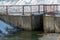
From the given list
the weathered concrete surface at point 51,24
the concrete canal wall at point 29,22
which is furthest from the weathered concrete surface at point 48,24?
the concrete canal wall at point 29,22

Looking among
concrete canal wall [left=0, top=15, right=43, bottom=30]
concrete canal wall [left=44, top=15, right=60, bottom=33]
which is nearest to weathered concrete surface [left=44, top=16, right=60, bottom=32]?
concrete canal wall [left=44, top=15, right=60, bottom=33]

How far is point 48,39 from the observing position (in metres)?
14.0

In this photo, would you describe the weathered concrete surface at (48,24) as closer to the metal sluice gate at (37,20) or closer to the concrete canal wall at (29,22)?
the metal sluice gate at (37,20)

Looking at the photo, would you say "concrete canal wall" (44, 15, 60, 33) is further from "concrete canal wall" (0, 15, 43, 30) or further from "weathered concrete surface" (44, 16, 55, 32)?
"concrete canal wall" (0, 15, 43, 30)

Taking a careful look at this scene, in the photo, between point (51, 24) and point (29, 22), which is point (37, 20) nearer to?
point (29, 22)

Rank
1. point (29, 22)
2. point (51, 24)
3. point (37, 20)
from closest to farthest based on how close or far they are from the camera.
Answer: point (51, 24) → point (29, 22) → point (37, 20)

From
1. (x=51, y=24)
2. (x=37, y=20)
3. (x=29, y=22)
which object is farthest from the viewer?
(x=37, y=20)

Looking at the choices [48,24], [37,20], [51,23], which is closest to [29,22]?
[37,20]

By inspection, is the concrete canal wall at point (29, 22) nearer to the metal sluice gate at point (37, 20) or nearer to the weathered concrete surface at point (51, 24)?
the metal sluice gate at point (37, 20)

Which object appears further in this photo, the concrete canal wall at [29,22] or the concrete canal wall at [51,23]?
the concrete canal wall at [29,22]

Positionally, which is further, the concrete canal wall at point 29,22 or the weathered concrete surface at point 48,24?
the concrete canal wall at point 29,22

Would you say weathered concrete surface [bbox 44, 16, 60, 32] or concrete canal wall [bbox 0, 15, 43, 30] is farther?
concrete canal wall [bbox 0, 15, 43, 30]

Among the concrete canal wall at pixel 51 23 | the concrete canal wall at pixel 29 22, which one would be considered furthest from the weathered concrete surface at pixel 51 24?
the concrete canal wall at pixel 29 22

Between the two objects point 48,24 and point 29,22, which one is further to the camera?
point 29,22
